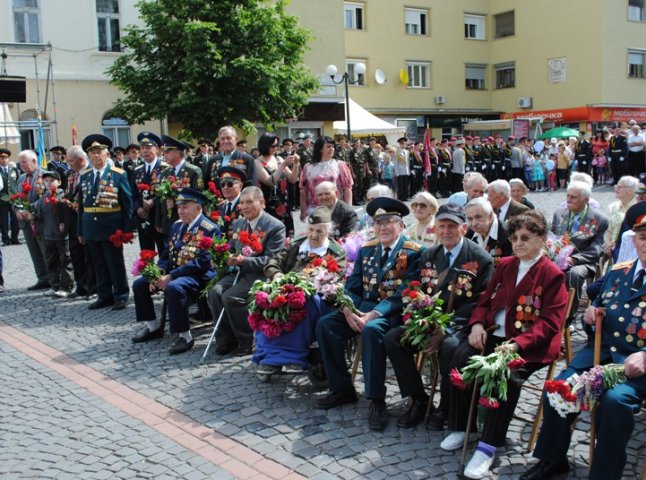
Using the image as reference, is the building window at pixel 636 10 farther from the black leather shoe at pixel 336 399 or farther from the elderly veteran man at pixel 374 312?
the black leather shoe at pixel 336 399

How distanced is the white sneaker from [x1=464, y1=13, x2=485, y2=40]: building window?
125ft

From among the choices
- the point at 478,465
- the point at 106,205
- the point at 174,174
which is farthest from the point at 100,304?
the point at 478,465

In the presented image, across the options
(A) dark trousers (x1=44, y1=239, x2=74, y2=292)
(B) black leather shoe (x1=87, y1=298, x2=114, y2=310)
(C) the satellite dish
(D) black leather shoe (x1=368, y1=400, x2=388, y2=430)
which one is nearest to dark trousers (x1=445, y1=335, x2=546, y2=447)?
(D) black leather shoe (x1=368, y1=400, x2=388, y2=430)

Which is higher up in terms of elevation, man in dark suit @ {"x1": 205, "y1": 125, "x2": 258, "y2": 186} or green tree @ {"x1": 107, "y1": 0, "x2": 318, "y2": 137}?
green tree @ {"x1": 107, "y1": 0, "x2": 318, "y2": 137}

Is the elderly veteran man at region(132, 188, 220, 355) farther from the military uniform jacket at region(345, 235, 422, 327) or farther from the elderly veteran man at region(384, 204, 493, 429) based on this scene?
the elderly veteran man at region(384, 204, 493, 429)

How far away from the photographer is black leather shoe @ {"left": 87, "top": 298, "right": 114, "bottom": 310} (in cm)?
929

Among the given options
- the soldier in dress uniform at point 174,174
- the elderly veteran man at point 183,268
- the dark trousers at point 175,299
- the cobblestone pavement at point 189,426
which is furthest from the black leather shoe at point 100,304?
the dark trousers at point 175,299

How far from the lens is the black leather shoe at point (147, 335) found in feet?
24.7

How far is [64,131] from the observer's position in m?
23.5

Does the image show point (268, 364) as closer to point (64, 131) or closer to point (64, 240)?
point (64, 240)

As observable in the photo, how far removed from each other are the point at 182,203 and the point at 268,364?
233 centimetres

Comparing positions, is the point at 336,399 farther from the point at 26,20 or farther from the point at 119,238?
the point at 26,20

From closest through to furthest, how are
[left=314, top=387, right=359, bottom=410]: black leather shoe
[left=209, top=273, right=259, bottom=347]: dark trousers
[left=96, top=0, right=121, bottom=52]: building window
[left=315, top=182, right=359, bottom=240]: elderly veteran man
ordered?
[left=314, top=387, right=359, bottom=410]: black leather shoe < [left=209, top=273, right=259, bottom=347]: dark trousers < [left=315, top=182, right=359, bottom=240]: elderly veteran man < [left=96, top=0, right=121, bottom=52]: building window

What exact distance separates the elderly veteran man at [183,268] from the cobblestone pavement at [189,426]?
23 cm
